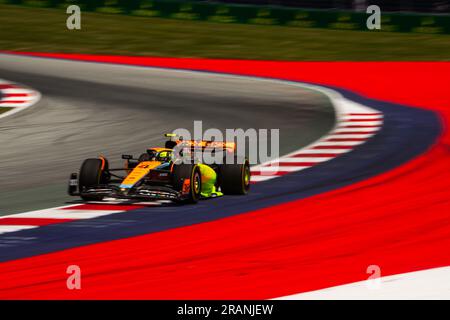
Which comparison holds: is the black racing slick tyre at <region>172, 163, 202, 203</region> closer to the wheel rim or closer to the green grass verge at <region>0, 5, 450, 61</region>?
the wheel rim

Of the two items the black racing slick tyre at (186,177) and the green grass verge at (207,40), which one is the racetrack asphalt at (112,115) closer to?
the black racing slick tyre at (186,177)

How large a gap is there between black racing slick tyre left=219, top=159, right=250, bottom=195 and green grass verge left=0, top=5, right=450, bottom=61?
67.0 feet

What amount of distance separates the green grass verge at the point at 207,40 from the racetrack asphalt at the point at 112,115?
5602 millimetres

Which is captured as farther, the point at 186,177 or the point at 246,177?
the point at 246,177

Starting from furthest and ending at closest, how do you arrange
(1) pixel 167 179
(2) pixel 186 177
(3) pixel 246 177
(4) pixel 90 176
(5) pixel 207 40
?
(5) pixel 207 40, (3) pixel 246 177, (4) pixel 90 176, (1) pixel 167 179, (2) pixel 186 177

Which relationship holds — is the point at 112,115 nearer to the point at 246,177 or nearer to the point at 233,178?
the point at 246,177

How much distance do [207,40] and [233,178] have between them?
2443 cm

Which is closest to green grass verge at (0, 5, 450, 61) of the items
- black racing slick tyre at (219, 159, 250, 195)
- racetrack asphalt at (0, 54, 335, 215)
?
racetrack asphalt at (0, 54, 335, 215)

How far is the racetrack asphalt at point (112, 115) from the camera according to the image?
47.8ft

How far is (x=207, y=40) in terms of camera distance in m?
36.6

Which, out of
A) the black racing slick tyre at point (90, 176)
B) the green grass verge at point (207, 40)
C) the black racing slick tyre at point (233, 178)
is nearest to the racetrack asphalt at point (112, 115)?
the black racing slick tyre at point (90, 176)

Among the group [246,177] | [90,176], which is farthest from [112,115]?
[90,176]

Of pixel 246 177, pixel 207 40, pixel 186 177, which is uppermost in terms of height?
pixel 207 40
